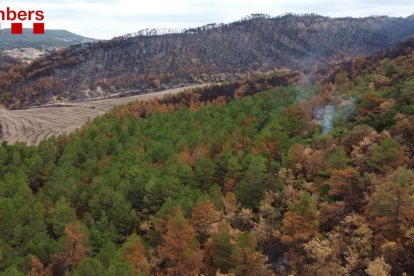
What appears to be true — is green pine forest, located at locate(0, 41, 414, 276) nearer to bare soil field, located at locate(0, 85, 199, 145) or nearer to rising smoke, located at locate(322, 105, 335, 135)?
rising smoke, located at locate(322, 105, 335, 135)

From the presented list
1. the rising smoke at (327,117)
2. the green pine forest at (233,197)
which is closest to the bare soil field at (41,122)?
the green pine forest at (233,197)

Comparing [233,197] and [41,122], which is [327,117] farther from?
[41,122]

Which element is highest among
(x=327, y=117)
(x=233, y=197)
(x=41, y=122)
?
(x=327, y=117)

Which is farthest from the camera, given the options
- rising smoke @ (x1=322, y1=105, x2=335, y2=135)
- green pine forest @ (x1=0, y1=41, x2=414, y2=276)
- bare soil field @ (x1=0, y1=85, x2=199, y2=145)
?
bare soil field @ (x1=0, y1=85, x2=199, y2=145)

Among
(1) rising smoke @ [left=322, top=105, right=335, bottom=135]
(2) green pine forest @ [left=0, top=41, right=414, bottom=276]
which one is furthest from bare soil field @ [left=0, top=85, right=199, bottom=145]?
(1) rising smoke @ [left=322, top=105, right=335, bottom=135]

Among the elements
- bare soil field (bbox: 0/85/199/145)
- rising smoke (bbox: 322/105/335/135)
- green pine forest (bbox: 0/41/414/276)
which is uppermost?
rising smoke (bbox: 322/105/335/135)

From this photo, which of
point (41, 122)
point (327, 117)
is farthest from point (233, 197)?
point (41, 122)
